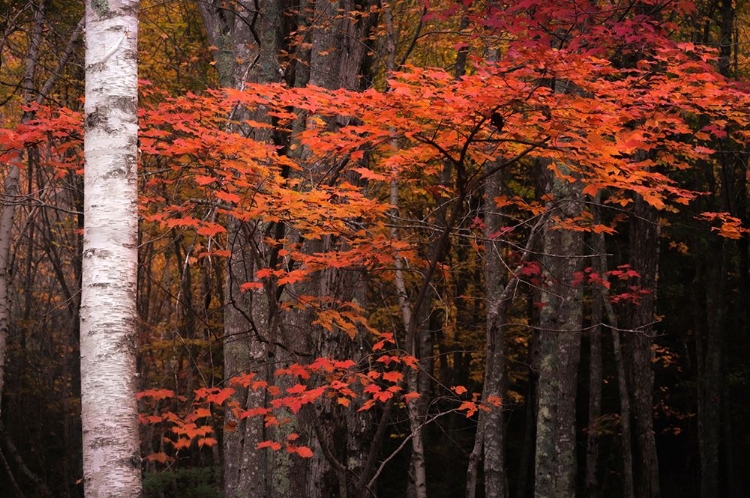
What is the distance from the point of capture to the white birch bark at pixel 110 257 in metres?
3.60

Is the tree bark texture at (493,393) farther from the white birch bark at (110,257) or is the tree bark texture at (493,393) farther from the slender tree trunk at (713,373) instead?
the white birch bark at (110,257)

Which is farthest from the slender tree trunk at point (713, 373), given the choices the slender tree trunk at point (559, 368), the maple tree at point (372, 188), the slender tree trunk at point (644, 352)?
the slender tree trunk at point (559, 368)

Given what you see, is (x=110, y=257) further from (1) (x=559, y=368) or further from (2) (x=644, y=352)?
(2) (x=644, y=352)

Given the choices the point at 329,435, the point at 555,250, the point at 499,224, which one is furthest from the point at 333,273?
the point at 499,224

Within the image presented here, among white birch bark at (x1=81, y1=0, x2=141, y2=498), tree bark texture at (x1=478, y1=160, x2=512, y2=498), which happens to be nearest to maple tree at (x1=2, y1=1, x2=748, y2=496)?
tree bark texture at (x1=478, y1=160, x2=512, y2=498)

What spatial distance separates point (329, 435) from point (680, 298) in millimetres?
14114

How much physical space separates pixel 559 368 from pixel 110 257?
730 centimetres

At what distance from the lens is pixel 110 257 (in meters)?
3.74

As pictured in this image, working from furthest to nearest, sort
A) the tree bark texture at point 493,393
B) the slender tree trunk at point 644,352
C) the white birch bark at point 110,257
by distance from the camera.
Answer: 1. the slender tree trunk at point 644,352
2. the tree bark texture at point 493,393
3. the white birch bark at point 110,257

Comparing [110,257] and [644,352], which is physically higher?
[110,257]

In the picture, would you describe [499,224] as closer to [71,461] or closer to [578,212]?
[578,212]

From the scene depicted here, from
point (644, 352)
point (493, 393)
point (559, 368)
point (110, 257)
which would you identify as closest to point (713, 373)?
point (644, 352)

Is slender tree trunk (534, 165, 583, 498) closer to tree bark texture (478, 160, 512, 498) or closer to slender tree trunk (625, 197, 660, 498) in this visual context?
tree bark texture (478, 160, 512, 498)

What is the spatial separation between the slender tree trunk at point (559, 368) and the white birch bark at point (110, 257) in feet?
20.8
